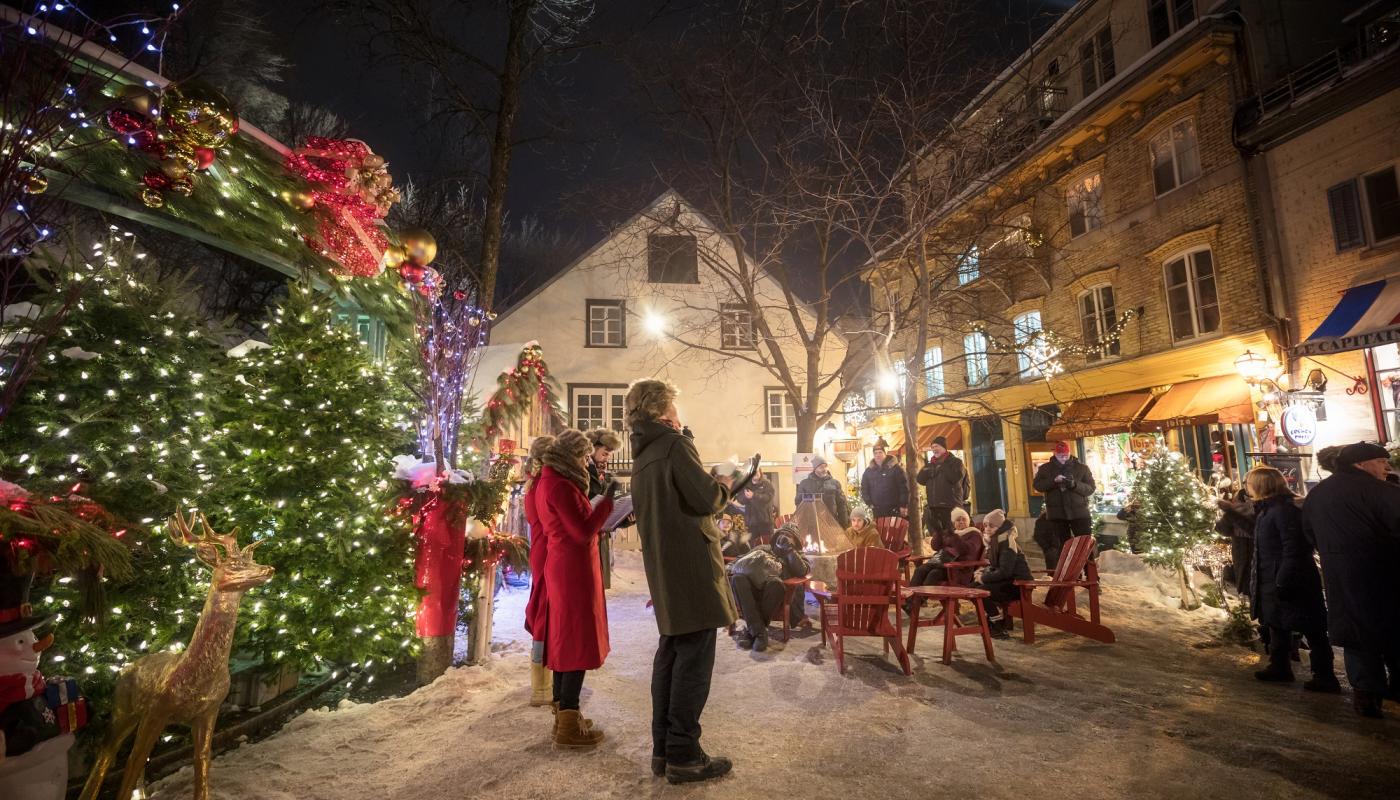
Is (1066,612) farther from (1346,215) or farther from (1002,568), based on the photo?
(1346,215)

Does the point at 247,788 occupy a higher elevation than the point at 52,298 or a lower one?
lower

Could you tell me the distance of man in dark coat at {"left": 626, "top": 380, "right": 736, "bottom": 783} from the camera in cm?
349

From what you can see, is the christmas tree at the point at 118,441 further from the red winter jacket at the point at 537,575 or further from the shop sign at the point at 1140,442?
the shop sign at the point at 1140,442

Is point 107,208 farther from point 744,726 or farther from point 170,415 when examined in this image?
point 744,726

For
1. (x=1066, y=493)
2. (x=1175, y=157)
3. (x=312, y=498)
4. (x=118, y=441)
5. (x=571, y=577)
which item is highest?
(x=1175, y=157)

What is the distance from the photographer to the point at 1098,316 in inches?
639

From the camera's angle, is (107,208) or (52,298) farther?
(107,208)

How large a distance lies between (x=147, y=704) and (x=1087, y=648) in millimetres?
7439

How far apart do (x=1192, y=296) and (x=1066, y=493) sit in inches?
314

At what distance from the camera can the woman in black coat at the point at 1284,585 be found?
16.6 ft

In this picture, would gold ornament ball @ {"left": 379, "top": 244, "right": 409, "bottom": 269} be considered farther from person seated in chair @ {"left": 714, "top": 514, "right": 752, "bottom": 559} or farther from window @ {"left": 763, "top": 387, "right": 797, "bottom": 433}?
window @ {"left": 763, "top": 387, "right": 797, "bottom": 433}

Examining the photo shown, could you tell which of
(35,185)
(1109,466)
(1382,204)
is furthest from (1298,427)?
(35,185)

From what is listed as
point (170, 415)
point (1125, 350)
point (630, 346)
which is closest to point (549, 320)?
point (630, 346)

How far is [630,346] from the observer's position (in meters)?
20.9
